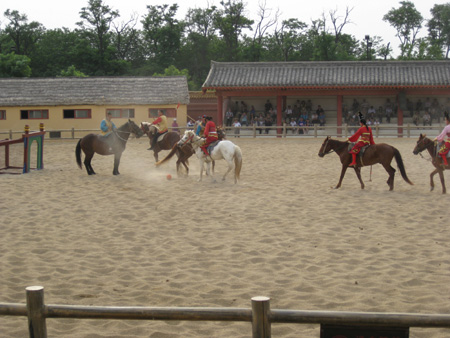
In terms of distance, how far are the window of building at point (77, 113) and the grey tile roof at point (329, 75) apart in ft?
24.3

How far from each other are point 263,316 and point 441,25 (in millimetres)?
69913

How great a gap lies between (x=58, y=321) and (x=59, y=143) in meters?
24.3

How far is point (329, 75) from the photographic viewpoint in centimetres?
3334

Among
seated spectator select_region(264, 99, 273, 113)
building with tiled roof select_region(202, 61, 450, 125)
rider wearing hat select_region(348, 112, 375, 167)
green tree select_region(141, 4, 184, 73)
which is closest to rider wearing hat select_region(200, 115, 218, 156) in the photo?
rider wearing hat select_region(348, 112, 375, 167)


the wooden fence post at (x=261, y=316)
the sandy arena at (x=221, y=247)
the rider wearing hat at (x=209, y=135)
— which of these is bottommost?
the sandy arena at (x=221, y=247)

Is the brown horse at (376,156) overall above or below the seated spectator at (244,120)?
below

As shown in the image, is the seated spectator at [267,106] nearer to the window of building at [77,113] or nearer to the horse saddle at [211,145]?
the window of building at [77,113]

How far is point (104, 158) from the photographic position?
21062 millimetres

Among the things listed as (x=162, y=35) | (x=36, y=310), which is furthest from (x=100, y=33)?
(x=36, y=310)

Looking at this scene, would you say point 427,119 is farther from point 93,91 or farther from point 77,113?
point 77,113

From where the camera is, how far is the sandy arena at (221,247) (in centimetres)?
587

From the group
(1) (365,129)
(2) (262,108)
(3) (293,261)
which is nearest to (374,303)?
(3) (293,261)

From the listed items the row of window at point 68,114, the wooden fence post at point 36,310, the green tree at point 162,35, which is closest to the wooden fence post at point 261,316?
the wooden fence post at point 36,310

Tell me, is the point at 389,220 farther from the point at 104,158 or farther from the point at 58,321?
the point at 104,158
